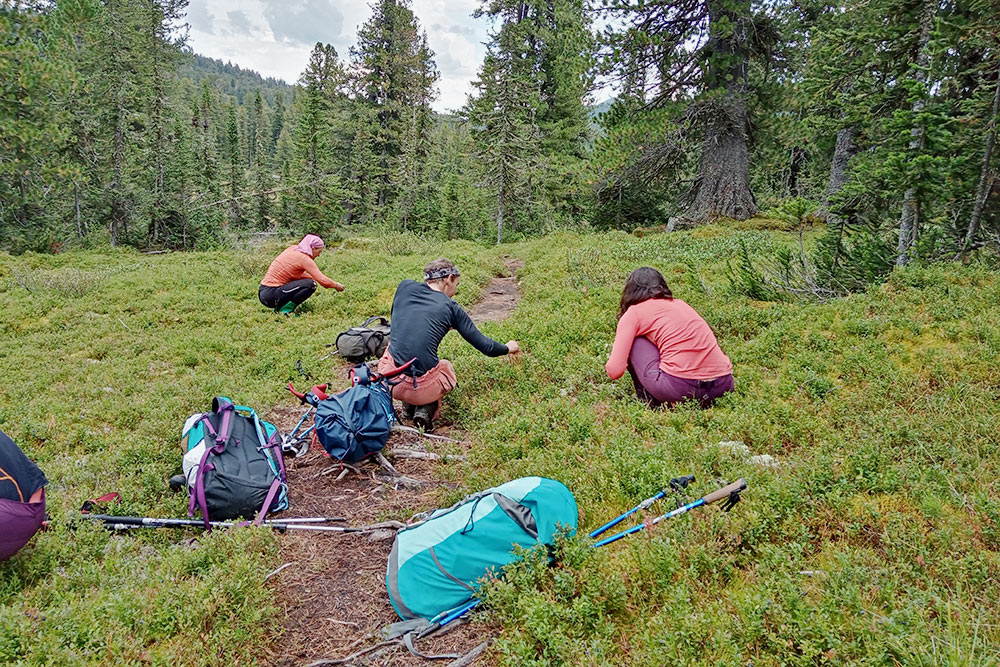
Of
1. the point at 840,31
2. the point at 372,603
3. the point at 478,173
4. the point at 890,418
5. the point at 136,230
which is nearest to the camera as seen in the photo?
the point at 372,603

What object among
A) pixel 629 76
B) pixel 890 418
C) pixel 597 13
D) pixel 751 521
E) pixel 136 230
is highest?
pixel 597 13

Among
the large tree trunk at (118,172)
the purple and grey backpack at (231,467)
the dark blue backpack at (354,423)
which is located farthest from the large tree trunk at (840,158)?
the large tree trunk at (118,172)

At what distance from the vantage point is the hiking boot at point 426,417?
6.16m

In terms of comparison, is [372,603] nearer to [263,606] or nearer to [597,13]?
[263,606]

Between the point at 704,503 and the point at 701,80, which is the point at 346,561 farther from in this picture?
the point at 701,80

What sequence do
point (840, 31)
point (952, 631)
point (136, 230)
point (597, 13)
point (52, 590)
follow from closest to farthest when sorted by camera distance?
point (952, 631) → point (52, 590) → point (840, 31) → point (597, 13) → point (136, 230)

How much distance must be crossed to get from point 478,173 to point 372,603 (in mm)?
27563

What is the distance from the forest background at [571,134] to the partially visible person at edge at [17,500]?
8312mm

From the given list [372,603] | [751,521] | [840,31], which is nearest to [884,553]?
[751,521]

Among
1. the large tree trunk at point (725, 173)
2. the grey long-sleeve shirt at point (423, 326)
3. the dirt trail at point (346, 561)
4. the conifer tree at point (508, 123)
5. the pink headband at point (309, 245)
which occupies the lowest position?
the dirt trail at point (346, 561)

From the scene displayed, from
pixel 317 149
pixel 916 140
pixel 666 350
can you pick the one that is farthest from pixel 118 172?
pixel 916 140

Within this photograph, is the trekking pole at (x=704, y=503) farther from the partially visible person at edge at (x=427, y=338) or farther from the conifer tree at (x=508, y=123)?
the conifer tree at (x=508, y=123)

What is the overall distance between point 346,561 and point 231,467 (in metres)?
1.30

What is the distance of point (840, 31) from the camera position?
8445 millimetres
